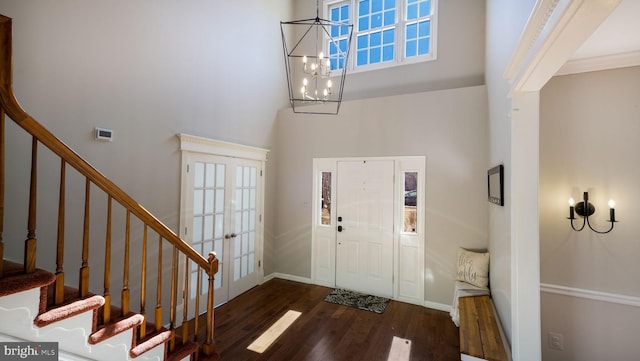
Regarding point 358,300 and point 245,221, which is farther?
point 245,221

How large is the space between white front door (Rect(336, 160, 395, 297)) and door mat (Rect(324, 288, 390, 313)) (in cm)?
14

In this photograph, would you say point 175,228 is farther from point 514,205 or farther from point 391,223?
point 514,205

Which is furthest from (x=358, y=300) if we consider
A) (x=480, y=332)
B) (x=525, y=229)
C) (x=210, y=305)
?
(x=525, y=229)

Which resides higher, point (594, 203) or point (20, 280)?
point (594, 203)

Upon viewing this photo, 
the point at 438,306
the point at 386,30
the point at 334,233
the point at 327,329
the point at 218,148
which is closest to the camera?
the point at 327,329

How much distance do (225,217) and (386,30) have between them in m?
4.32

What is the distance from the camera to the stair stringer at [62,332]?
138cm

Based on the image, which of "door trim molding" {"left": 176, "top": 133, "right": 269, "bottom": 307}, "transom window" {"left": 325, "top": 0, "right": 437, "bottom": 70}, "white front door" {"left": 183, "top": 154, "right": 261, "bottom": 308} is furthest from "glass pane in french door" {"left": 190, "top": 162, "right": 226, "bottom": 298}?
"transom window" {"left": 325, "top": 0, "right": 437, "bottom": 70}

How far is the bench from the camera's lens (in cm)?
216

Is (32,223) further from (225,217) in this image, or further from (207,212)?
(225,217)

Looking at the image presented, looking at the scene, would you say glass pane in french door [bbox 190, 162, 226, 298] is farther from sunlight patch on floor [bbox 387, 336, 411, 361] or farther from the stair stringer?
sunlight patch on floor [bbox 387, 336, 411, 361]

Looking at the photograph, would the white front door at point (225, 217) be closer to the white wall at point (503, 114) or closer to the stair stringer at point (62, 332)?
the stair stringer at point (62, 332)

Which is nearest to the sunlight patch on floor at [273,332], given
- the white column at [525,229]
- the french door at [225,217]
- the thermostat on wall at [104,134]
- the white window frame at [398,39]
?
the french door at [225,217]

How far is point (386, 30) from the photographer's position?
5.00 meters
